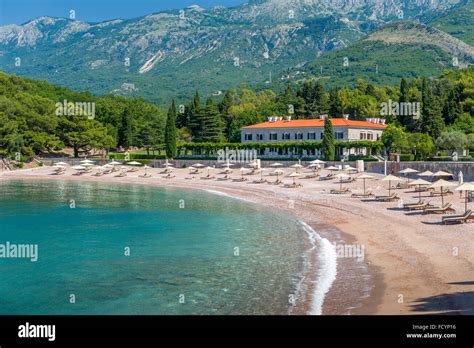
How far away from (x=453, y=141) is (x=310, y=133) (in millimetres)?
24567

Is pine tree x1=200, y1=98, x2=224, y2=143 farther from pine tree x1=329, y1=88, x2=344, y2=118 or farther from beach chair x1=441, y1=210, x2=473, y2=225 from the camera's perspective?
beach chair x1=441, y1=210, x2=473, y2=225

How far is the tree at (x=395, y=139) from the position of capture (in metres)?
71.7

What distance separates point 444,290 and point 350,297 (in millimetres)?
3341

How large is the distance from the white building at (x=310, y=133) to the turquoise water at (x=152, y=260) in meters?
37.7

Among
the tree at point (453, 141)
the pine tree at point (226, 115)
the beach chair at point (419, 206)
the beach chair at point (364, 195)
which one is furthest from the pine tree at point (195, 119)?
the beach chair at point (419, 206)

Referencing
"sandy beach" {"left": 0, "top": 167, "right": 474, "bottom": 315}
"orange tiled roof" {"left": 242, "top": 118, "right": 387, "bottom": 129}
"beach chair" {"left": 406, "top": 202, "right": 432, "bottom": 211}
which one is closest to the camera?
"sandy beach" {"left": 0, "top": 167, "right": 474, "bottom": 315}

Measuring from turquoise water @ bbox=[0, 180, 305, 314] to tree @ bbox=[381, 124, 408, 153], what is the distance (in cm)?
3074

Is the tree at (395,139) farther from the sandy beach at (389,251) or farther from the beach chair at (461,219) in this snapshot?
the beach chair at (461,219)

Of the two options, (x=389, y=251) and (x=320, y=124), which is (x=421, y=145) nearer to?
(x=320, y=124)

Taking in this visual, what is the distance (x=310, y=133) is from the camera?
293 feet

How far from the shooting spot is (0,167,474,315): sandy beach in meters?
18.1

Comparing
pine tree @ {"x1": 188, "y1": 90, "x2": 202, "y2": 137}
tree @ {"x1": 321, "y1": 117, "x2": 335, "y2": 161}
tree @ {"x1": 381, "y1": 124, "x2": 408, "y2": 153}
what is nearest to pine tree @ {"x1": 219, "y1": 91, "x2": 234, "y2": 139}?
pine tree @ {"x1": 188, "y1": 90, "x2": 202, "y2": 137}
